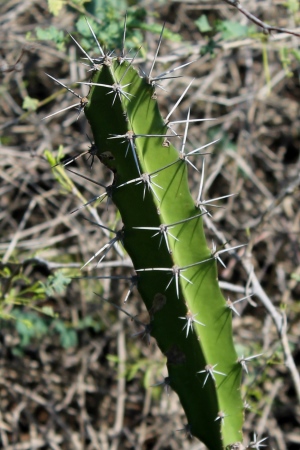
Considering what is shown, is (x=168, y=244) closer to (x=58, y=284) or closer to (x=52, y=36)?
(x=58, y=284)

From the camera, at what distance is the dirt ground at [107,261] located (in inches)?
121

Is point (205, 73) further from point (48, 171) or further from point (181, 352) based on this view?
point (181, 352)

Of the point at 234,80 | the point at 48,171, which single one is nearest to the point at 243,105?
the point at 234,80

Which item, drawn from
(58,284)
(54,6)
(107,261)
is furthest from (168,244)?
(107,261)

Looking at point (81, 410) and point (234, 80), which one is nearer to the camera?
point (81, 410)

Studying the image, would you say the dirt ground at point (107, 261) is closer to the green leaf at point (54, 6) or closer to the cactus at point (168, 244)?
the green leaf at point (54, 6)

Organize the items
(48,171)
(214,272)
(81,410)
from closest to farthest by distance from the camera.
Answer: (214,272)
(81,410)
(48,171)

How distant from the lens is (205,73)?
391cm

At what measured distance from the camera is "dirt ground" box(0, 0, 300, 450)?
3084mm

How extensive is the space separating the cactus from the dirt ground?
2.97 ft

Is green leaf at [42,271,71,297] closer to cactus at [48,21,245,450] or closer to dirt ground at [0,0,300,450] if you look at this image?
cactus at [48,21,245,450]

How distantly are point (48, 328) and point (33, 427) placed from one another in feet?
1.60

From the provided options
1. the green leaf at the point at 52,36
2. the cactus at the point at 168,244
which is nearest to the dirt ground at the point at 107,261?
the green leaf at the point at 52,36

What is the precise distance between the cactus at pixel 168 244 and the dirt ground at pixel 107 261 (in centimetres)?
91
